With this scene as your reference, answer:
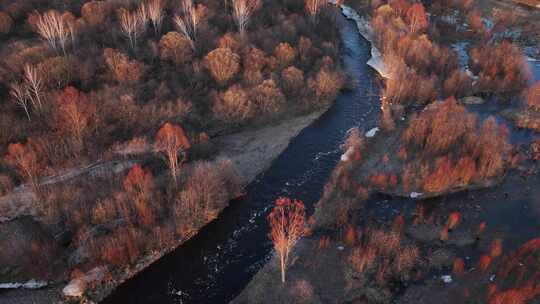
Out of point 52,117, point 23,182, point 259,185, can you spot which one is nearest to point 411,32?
point 259,185

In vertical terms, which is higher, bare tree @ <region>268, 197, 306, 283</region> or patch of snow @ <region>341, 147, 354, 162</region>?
patch of snow @ <region>341, 147, 354, 162</region>

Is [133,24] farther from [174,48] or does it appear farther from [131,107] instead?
[131,107]

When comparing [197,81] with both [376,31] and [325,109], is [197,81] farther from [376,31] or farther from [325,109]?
[376,31]

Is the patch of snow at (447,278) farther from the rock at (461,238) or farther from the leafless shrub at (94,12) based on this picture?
the leafless shrub at (94,12)

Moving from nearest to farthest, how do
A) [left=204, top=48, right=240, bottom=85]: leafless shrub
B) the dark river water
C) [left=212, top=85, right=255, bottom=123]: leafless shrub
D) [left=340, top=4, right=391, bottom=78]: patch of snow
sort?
the dark river water, [left=212, top=85, right=255, bottom=123]: leafless shrub, [left=204, top=48, right=240, bottom=85]: leafless shrub, [left=340, top=4, right=391, bottom=78]: patch of snow

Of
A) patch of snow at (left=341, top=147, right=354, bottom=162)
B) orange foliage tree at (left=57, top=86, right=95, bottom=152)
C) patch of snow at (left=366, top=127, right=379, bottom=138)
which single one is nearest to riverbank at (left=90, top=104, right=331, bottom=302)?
patch of snow at (left=341, top=147, right=354, bottom=162)

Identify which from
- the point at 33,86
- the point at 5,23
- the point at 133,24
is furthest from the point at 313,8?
the point at 33,86

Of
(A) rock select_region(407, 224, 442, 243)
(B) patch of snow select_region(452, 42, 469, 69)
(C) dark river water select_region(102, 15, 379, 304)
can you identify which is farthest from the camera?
(B) patch of snow select_region(452, 42, 469, 69)

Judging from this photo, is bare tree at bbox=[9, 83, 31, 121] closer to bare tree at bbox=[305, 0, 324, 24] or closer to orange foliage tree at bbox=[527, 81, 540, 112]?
bare tree at bbox=[305, 0, 324, 24]
